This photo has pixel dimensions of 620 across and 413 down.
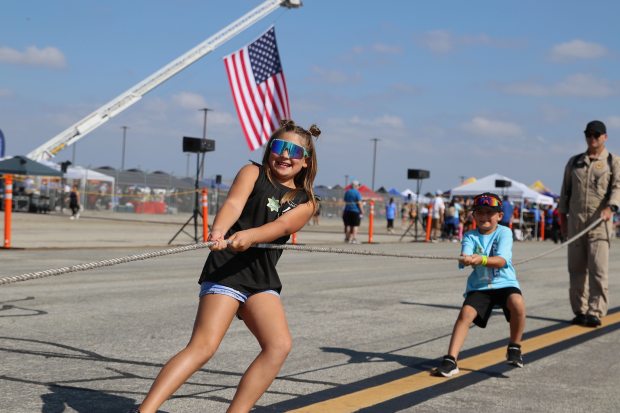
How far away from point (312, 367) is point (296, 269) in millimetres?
7824

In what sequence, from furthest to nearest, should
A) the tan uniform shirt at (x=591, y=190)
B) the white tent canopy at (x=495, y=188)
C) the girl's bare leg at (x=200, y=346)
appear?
the white tent canopy at (x=495, y=188) → the tan uniform shirt at (x=591, y=190) → the girl's bare leg at (x=200, y=346)

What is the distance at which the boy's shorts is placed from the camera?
5.87m

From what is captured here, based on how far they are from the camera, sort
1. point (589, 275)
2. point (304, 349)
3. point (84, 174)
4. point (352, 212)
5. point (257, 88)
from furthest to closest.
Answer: point (84, 174) < point (257, 88) < point (352, 212) < point (589, 275) < point (304, 349)

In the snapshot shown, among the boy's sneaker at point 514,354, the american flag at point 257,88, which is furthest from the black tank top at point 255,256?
the american flag at point 257,88

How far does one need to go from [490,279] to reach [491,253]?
8.0 inches

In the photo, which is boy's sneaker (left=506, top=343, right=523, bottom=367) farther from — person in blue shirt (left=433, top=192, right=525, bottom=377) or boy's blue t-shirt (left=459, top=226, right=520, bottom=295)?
boy's blue t-shirt (left=459, top=226, right=520, bottom=295)

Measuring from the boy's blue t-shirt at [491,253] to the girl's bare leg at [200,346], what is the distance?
255 centimetres

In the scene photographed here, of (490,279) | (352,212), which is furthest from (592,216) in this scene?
(352,212)

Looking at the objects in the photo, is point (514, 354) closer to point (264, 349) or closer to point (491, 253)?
point (491, 253)

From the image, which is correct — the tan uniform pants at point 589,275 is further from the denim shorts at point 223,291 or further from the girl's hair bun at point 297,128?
the denim shorts at point 223,291

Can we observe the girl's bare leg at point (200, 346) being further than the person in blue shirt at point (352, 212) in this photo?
No

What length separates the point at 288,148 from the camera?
3928mm

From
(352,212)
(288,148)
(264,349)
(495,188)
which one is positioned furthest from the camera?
(495,188)

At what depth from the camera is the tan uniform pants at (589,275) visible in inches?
324
